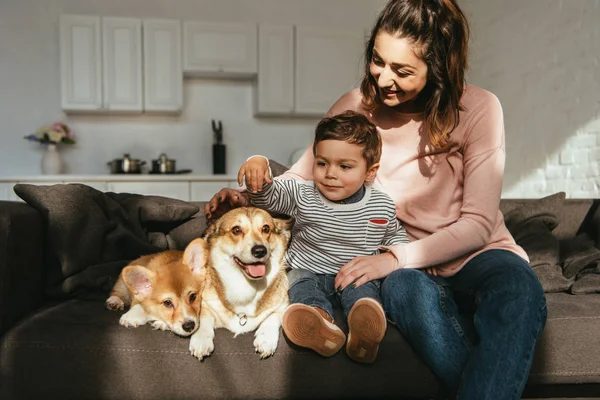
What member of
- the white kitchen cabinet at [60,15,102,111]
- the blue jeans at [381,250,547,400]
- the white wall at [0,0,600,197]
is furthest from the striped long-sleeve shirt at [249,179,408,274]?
the white kitchen cabinet at [60,15,102,111]

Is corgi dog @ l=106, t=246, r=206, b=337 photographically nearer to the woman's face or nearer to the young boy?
the young boy

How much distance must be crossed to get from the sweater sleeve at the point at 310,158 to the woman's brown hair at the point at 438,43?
0.28m

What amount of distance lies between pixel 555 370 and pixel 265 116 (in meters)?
4.09

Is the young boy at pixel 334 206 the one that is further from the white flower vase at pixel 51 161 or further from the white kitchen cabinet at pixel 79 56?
the white flower vase at pixel 51 161

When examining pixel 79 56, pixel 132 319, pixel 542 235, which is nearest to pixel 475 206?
pixel 542 235

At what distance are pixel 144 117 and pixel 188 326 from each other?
3.96m

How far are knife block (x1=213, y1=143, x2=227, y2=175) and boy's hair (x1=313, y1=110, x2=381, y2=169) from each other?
134 inches

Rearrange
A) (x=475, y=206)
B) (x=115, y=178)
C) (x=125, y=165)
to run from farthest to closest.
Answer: (x=125, y=165) → (x=115, y=178) → (x=475, y=206)

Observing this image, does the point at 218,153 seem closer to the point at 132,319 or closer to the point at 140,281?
the point at 140,281

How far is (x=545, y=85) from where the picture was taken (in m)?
3.84

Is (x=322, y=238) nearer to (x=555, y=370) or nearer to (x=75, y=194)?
(x=555, y=370)

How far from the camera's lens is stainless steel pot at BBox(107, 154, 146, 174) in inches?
183

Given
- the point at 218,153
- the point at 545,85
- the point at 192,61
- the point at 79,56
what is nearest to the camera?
the point at 545,85

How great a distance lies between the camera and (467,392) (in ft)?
4.19
